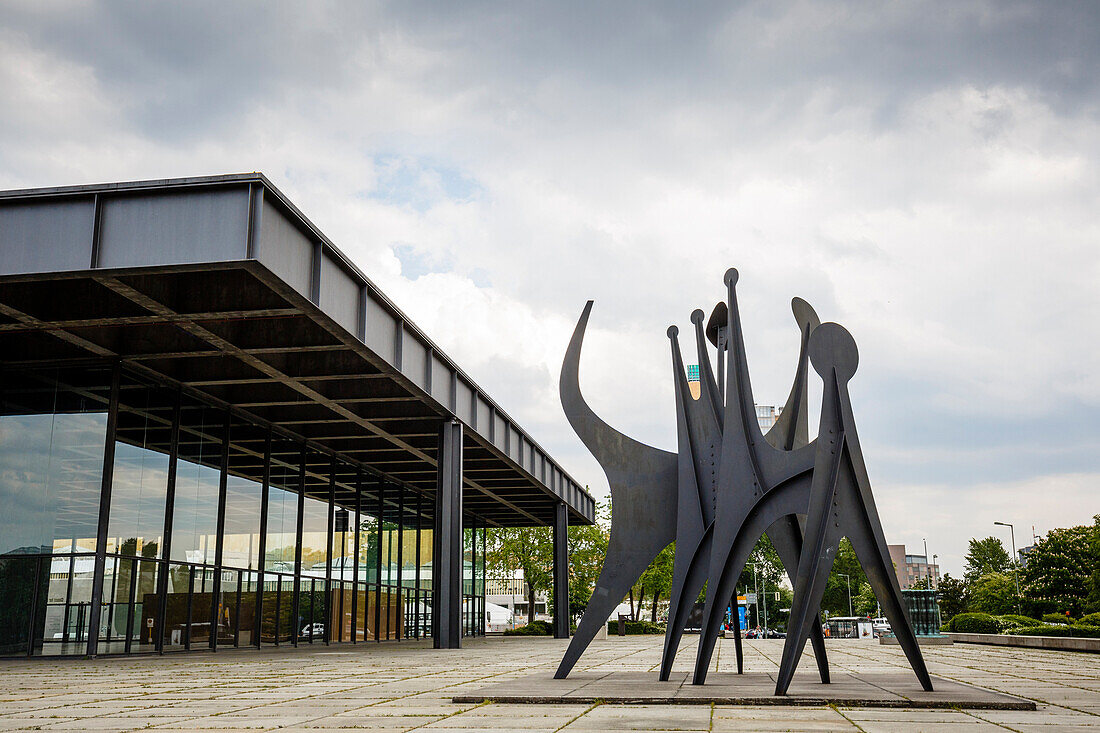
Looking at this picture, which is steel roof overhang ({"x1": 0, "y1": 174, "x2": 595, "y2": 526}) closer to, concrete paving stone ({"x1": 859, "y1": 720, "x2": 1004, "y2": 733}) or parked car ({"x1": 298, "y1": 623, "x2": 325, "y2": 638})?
parked car ({"x1": 298, "y1": 623, "x2": 325, "y2": 638})

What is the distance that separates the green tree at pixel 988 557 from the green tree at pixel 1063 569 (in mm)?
54455

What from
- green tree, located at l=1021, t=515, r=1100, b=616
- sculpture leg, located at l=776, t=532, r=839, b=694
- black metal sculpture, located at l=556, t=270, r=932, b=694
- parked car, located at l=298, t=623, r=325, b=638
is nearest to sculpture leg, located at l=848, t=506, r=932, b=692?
black metal sculpture, located at l=556, t=270, r=932, b=694

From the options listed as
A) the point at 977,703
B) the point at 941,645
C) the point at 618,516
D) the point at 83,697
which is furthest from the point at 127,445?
the point at 941,645

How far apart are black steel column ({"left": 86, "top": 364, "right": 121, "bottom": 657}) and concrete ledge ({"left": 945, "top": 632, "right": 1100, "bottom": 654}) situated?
24.3 m

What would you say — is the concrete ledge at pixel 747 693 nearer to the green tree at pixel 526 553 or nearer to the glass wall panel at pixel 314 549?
the glass wall panel at pixel 314 549

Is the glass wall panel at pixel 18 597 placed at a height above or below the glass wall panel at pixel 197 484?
below

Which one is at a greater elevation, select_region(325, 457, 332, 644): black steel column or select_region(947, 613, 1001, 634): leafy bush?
select_region(325, 457, 332, 644): black steel column

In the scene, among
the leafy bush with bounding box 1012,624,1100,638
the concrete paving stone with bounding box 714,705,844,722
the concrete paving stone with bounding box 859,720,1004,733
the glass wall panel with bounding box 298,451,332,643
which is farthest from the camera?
the glass wall panel with bounding box 298,451,332,643

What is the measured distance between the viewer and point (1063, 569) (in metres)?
63.9

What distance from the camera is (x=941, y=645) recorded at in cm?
3150

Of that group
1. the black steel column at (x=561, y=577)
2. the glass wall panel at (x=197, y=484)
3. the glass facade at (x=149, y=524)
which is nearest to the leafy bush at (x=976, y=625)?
the black steel column at (x=561, y=577)

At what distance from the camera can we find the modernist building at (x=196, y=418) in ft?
50.2

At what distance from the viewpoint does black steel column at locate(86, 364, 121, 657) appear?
766 inches

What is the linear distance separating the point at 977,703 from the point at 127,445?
60.8 ft
